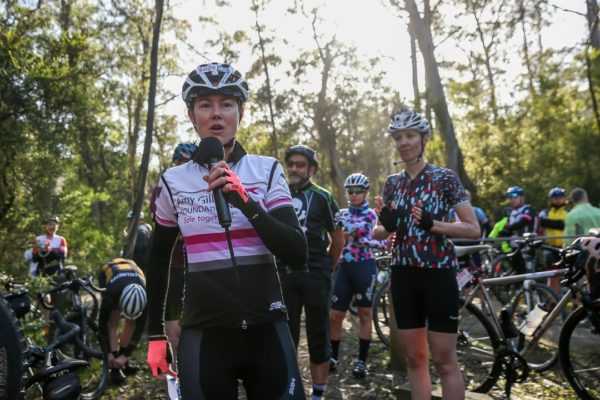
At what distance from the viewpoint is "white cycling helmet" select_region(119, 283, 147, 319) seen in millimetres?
4795

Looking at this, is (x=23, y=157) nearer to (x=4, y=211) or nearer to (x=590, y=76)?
(x=4, y=211)

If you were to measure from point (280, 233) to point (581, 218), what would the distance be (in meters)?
7.55

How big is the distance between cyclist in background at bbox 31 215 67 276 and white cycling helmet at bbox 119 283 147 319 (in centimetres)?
521

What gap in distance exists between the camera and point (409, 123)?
397 centimetres

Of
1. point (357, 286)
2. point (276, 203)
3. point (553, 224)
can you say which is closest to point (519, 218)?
point (553, 224)

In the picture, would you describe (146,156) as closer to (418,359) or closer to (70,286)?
(70,286)

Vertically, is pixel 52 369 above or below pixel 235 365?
below

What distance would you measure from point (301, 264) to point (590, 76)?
14.7 meters

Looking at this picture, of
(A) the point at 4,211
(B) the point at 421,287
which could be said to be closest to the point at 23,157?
(A) the point at 4,211

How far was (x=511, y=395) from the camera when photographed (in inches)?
196

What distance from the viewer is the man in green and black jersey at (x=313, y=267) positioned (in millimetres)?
4887

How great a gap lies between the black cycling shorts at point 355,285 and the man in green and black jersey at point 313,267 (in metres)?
1.24

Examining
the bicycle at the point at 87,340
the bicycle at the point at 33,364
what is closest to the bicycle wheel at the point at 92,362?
the bicycle at the point at 87,340

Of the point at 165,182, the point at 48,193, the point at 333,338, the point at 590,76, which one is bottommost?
the point at 333,338
